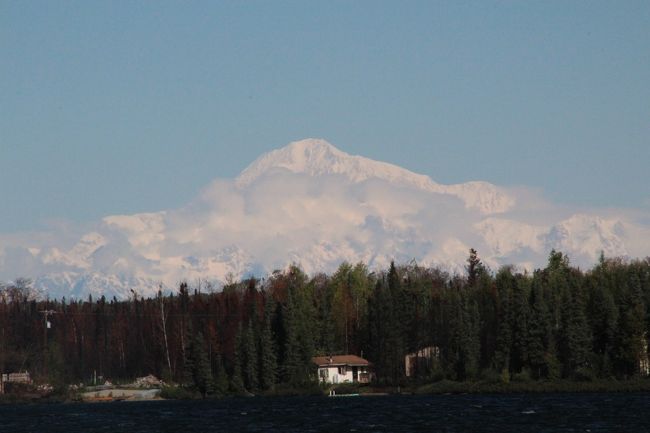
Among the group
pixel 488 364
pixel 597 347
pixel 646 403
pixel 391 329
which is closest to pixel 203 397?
pixel 391 329

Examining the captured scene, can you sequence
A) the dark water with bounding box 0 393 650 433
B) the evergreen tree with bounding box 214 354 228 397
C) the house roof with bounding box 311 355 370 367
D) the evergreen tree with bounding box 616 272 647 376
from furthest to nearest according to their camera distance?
the house roof with bounding box 311 355 370 367 < the evergreen tree with bounding box 214 354 228 397 < the evergreen tree with bounding box 616 272 647 376 < the dark water with bounding box 0 393 650 433

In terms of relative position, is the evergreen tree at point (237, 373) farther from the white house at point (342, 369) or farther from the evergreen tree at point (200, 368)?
the white house at point (342, 369)

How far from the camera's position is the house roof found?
187m

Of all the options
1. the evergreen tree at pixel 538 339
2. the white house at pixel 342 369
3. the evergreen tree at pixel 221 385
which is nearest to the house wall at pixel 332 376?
the white house at pixel 342 369

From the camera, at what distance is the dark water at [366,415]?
10119cm

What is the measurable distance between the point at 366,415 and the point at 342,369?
6844 centimetres

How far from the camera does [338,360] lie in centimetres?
→ 18862

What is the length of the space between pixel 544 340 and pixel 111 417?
57619 millimetres

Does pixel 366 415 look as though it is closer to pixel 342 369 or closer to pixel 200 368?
pixel 200 368

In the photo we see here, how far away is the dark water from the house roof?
78.5ft

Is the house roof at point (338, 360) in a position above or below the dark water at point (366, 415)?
above

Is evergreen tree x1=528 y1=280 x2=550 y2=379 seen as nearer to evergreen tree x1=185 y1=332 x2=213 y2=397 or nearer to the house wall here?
the house wall

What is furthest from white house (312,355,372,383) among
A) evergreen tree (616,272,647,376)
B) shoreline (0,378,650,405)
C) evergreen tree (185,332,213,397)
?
evergreen tree (616,272,647,376)

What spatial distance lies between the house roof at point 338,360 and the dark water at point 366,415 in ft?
78.5
